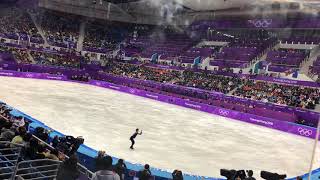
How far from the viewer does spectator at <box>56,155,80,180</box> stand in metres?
6.24

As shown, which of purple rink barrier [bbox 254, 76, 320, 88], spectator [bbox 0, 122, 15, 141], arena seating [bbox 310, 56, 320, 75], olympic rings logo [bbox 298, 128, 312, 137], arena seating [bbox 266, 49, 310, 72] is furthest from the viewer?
arena seating [bbox 266, 49, 310, 72]

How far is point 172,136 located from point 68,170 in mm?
15599

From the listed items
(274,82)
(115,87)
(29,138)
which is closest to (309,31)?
(274,82)

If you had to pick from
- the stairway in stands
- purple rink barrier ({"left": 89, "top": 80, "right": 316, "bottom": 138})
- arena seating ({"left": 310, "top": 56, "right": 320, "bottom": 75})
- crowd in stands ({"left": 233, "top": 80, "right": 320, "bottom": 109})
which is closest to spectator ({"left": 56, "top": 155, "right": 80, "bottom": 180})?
purple rink barrier ({"left": 89, "top": 80, "right": 316, "bottom": 138})

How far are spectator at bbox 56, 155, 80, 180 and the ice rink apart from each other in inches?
351

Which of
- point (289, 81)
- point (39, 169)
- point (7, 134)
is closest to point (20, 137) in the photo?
point (7, 134)

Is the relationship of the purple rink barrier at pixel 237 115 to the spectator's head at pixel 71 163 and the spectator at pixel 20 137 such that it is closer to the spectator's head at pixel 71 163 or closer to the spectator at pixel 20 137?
the spectator at pixel 20 137

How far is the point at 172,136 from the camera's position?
2170 centimetres

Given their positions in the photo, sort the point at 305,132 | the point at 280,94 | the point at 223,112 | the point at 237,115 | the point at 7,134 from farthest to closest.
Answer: the point at 280,94
the point at 223,112
the point at 237,115
the point at 305,132
the point at 7,134

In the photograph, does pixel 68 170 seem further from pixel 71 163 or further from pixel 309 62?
pixel 309 62

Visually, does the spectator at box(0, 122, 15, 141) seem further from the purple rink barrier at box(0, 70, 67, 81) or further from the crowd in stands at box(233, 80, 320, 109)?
the purple rink barrier at box(0, 70, 67, 81)

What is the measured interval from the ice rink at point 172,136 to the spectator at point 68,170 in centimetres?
891

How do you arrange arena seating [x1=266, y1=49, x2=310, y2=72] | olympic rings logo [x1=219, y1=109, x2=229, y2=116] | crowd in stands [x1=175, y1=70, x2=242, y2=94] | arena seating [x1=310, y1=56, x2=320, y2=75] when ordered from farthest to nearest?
arena seating [x1=266, y1=49, x2=310, y2=72] < crowd in stands [x1=175, y1=70, x2=242, y2=94] < arena seating [x1=310, y1=56, x2=320, y2=75] < olympic rings logo [x1=219, y1=109, x2=229, y2=116]

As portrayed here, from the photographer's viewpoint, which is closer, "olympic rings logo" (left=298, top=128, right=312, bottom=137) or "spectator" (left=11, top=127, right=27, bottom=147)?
"spectator" (left=11, top=127, right=27, bottom=147)
